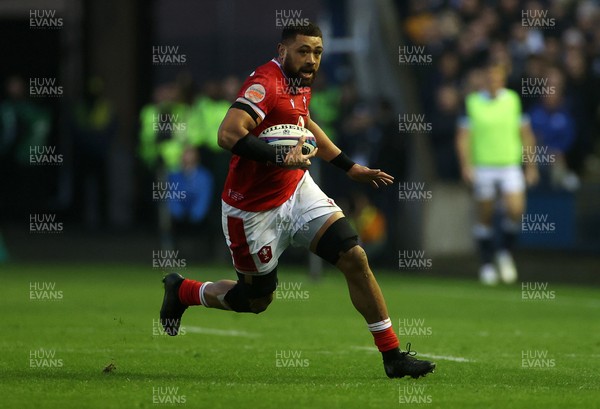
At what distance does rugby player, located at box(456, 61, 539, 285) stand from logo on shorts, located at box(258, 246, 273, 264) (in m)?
10.1

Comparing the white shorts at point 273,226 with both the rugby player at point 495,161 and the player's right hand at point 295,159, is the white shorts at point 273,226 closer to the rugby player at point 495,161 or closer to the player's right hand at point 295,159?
the player's right hand at point 295,159

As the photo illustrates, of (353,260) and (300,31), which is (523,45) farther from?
(353,260)

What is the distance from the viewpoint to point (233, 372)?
30.9 feet

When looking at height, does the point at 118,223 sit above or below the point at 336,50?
A: below

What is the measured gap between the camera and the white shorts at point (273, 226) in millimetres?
9398

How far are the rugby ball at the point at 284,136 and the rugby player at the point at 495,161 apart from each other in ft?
33.8

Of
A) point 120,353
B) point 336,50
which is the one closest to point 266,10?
point 336,50

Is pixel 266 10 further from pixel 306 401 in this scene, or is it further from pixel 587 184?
pixel 306 401

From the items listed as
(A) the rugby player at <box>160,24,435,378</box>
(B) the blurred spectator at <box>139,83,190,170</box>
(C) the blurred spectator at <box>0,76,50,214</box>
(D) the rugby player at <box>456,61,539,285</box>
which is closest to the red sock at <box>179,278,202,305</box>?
(A) the rugby player at <box>160,24,435,378</box>

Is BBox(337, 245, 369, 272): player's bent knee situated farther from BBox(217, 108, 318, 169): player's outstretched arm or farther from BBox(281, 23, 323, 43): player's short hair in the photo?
BBox(281, 23, 323, 43): player's short hair

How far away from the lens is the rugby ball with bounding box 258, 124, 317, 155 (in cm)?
916

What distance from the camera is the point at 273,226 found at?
374 inches

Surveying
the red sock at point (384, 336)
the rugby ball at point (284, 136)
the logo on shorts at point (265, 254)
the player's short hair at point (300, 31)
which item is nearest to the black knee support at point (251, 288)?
the logo on shorts at point (265, 254)

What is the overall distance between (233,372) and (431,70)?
1426cm
